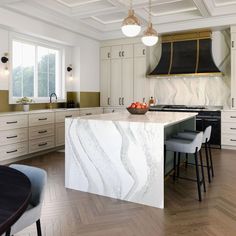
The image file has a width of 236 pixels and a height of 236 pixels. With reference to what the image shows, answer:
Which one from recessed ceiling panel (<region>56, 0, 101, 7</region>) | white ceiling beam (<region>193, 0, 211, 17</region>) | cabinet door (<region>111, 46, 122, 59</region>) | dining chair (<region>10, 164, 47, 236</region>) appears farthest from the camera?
cabinet door (<region>111, 46, 122, 59</region>)

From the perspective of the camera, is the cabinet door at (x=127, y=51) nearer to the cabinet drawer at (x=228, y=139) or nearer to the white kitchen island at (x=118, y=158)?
the cabinet drawer at (x=228, y=139)

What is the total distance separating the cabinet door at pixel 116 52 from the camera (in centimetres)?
712

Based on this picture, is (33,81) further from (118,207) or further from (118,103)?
(118,207)

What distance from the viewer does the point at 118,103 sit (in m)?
7.23

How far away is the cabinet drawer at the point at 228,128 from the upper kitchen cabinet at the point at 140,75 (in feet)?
6.75

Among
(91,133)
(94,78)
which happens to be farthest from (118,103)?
(91,133)

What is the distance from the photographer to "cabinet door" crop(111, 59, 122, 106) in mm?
7195

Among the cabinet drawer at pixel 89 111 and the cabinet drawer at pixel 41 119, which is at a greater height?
the cabinet drawer at pixel 89 111

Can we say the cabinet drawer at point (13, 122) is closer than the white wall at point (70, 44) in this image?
Yes

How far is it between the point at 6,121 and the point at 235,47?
4.85m

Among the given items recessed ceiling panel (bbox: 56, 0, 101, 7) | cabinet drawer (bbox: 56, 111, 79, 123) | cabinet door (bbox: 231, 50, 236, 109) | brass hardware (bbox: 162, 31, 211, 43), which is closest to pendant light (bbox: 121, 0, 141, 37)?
recessed ceiling panel (bbox: 56, 0, 101, 7)

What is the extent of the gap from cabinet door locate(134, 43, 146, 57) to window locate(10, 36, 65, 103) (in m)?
1.91

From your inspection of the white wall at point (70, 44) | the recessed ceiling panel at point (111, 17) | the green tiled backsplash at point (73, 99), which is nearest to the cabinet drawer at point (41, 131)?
the green tiled backsplash at point (73, 99)

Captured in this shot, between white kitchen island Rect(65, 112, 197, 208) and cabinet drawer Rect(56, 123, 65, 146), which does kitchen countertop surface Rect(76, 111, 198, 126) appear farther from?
cabinet drawer Rect(56, 123, 65, 146)
